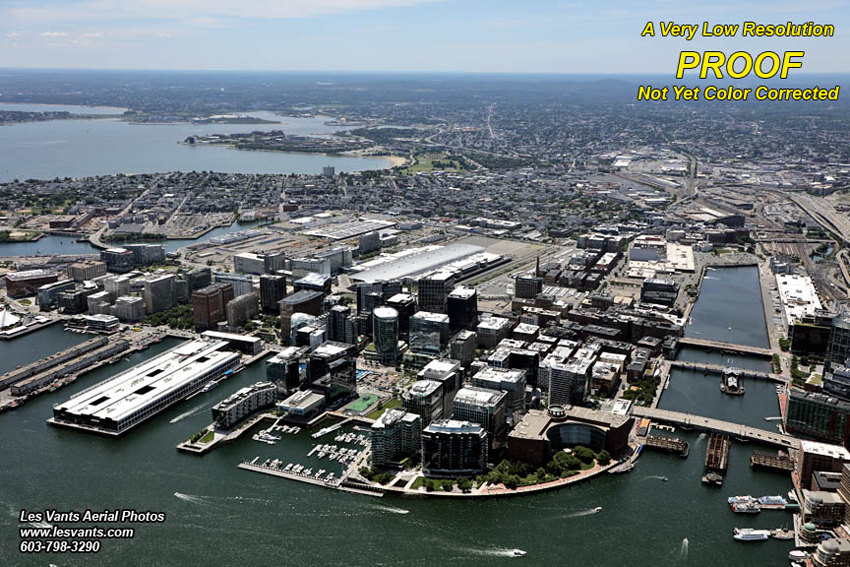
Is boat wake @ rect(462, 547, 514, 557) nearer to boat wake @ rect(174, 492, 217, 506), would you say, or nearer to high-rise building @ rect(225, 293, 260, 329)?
boat wake @ rect(174, 492, 217, 506)

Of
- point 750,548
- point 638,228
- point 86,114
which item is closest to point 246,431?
point 750,548

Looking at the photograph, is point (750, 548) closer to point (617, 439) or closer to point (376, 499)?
point (617, 439)

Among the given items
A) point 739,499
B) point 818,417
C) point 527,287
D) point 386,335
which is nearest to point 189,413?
point 386,335

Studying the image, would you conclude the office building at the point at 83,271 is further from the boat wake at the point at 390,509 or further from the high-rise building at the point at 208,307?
the boat wake at the point at 390,509

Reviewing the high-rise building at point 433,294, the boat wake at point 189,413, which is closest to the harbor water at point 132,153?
the high-rise building at point 433,294

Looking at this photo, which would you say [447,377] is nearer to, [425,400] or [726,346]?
[425,400]

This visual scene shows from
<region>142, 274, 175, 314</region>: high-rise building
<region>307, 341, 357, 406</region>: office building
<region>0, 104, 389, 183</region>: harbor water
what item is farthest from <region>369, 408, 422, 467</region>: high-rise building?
<region>0, 104, 389, 183</region>: harbor water
